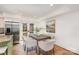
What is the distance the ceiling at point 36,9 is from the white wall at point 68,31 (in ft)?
0.39

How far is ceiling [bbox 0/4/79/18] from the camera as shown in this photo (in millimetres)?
1669

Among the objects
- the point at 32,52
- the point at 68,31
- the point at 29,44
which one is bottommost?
the point at 32,52

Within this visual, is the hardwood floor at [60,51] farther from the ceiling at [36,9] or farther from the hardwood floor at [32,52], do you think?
the ceiling at [36,9]

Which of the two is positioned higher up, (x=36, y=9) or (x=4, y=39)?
(x=36, y=9)

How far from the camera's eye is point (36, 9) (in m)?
1.72

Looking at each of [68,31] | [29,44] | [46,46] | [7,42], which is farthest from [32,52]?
[68,31]

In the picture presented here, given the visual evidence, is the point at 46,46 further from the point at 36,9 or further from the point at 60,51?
the point at 36,9

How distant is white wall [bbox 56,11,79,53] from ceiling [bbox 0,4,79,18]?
120mm

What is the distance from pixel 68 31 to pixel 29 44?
0.78 m

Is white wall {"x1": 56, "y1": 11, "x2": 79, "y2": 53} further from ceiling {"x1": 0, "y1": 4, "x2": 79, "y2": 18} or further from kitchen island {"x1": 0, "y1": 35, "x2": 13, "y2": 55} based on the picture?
kitchen island {"x1": 0, "y1": 35, "x2": 13, "y2": 55}

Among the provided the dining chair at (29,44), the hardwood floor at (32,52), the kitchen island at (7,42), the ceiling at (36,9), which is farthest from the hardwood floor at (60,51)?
the kitchen island at (7,42)

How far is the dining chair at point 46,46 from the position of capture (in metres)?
1.81

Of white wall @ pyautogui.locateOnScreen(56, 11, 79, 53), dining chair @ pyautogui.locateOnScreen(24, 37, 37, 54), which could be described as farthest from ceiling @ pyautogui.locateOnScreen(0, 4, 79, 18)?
dining chair @ pyautogui.locateOnScreen(24, 37, 37, 54)

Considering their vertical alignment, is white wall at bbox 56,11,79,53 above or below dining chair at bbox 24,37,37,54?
above
